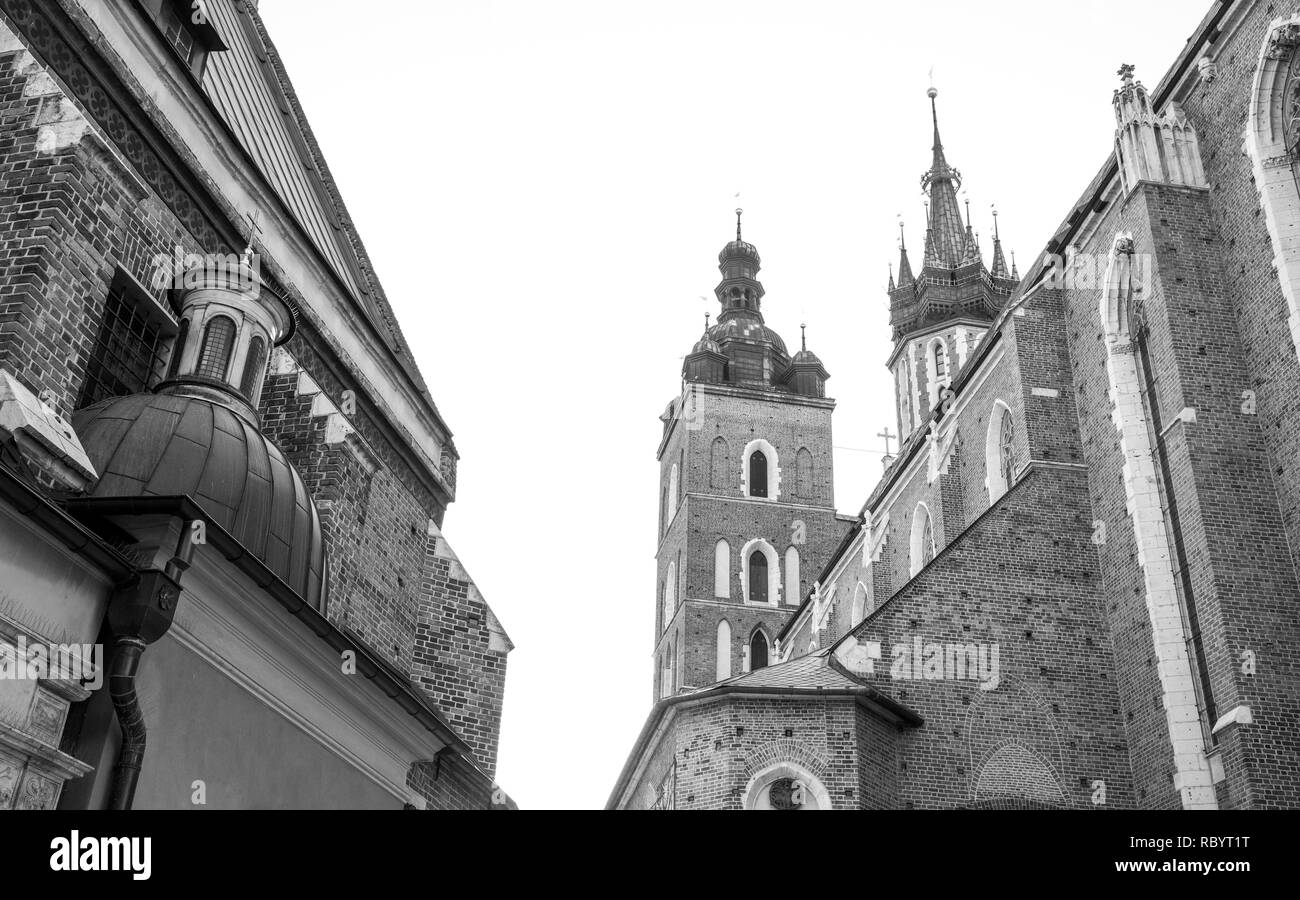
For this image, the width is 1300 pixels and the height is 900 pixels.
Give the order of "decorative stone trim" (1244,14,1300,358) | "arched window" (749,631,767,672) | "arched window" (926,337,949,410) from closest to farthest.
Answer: "decorative stone trim" (1244,14,1300,358) → "arched window" (749,631,767,672) → "arched window" (926,337,949,410)

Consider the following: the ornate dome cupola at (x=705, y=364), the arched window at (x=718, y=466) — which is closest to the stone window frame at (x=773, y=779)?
the arched window at (x=718, y=466)

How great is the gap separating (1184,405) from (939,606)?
3972 mm

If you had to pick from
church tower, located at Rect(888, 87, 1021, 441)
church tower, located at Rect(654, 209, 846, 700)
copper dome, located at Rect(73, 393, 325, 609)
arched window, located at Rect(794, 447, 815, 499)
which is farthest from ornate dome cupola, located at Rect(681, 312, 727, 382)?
copper dome, located at Rect(73, 393, 325, 609)

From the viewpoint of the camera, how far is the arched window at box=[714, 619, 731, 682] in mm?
37844

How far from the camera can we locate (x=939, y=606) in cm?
1675

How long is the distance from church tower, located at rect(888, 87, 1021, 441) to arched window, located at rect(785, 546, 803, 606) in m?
5.12

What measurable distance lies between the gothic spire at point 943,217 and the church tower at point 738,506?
551 centimetres

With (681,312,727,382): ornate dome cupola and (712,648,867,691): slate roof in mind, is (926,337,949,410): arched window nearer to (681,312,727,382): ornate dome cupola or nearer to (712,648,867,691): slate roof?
(681,312,727,382): ornate dome cupola

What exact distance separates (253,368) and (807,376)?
35.7 m

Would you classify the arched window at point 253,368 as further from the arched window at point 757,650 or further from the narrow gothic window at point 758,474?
the narrow gothic window at point 758,474

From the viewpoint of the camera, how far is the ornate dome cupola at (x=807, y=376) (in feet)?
144

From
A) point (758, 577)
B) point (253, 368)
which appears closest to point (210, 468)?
point (253, 368)

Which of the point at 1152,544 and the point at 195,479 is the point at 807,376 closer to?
the point at 1152,544
